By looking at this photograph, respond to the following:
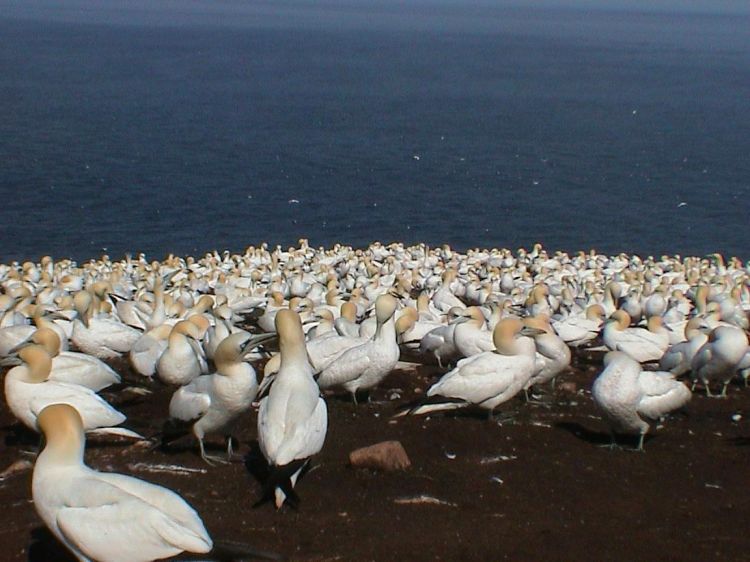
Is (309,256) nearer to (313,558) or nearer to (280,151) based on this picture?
(313,558)

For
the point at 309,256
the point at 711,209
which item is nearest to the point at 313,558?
the point at 309,256

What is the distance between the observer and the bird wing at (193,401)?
694 cm

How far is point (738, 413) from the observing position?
986 cm

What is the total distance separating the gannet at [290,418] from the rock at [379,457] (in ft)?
1.47

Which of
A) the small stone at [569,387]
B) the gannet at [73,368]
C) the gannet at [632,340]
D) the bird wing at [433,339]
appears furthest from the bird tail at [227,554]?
the gannet at [632,340]

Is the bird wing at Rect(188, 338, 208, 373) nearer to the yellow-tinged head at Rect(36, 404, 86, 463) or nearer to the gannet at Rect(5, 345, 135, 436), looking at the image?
the gannet at Rect(5, 345, 135, 436)

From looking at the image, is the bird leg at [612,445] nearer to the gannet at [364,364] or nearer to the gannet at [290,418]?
the gannet at [364,364]

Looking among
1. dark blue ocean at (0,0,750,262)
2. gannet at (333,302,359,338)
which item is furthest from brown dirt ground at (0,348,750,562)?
dark blue ocean at (0,0,750,262)

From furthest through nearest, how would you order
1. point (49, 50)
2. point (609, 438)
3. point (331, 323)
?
1. point (49, 50)
2. point (331, 323)
3. point (609, 438)

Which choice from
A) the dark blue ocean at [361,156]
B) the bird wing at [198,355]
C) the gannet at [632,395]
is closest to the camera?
the gannet at [632,395]

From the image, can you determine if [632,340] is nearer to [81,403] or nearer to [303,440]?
[303,440]

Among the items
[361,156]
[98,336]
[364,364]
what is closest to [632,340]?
[364,364]

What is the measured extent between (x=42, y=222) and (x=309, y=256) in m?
13.2

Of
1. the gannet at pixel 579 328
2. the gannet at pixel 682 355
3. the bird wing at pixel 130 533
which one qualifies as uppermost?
the bird wing at pixel 130 533
